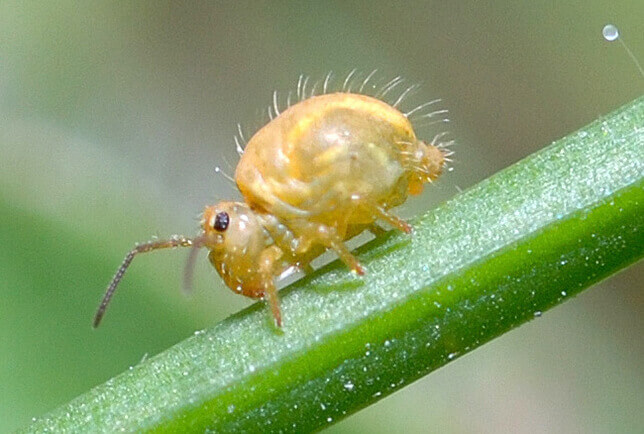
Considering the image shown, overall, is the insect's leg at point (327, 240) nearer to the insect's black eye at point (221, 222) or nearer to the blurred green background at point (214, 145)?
the insect's black eye at point (221, 222)

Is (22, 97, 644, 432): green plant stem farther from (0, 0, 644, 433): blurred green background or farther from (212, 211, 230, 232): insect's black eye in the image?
(0, 0, 644, 433): blurred green background

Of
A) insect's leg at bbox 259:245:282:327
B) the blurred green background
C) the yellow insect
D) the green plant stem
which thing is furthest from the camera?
the blurred green background

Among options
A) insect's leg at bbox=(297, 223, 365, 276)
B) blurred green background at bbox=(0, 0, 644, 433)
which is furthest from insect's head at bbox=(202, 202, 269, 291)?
blurred green background at bbox=(0, 0, 644, 433)

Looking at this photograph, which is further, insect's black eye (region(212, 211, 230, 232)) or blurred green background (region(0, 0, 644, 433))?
blurred green background (region(0, 0, 644, 433))

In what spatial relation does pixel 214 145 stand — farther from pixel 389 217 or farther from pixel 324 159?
pixel 389 217

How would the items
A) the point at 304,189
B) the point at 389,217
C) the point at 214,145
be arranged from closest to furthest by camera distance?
the point at 389,217, the point at 304,189, the point at 214,145

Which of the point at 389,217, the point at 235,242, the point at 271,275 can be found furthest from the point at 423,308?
the point at 235,242

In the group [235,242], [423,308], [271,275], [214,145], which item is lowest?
[423,308]
